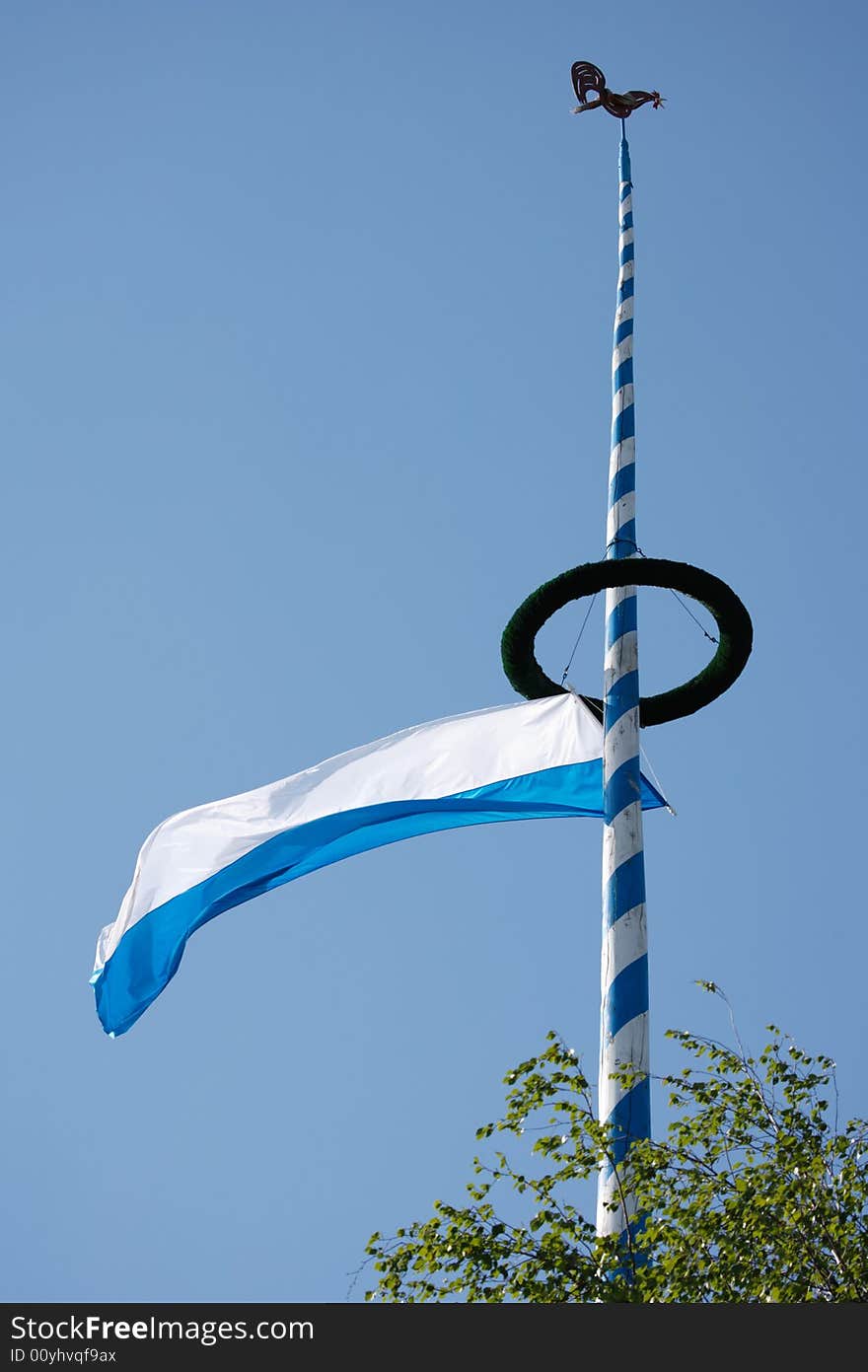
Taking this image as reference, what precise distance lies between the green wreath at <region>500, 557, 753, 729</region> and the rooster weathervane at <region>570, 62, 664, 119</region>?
7635 mm

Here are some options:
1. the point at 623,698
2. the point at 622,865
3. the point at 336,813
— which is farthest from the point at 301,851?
the point at 622,865

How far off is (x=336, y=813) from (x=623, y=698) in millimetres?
3136

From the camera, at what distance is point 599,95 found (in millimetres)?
17391

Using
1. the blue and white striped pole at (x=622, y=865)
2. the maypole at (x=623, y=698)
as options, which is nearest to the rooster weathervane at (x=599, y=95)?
the maypole at (x=623, y=698)

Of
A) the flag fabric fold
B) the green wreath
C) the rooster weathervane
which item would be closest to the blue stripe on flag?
the flag fabric fold

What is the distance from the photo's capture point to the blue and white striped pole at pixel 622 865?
920 cm

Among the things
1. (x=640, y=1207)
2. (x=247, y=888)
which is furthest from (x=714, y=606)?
(x=640, y=1207)

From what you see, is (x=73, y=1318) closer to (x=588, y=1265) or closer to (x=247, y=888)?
(x=588, y=1265)

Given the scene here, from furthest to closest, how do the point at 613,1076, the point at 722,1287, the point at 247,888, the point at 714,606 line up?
the point at 247,888, the point at 714,606, the point at 613,1076, the point at 722,1287

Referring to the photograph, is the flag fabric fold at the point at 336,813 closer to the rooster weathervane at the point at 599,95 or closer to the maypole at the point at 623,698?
the maypole at the point at 623,698

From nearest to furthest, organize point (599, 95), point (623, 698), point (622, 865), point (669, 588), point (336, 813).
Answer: point (622, 865) < point (623, 698) < point (669, 588) < point (336, 813) < point (599, 95)

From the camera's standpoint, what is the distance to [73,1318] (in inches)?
266

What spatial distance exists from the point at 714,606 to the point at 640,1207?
19.2ft

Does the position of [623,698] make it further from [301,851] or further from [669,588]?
[301,851]
